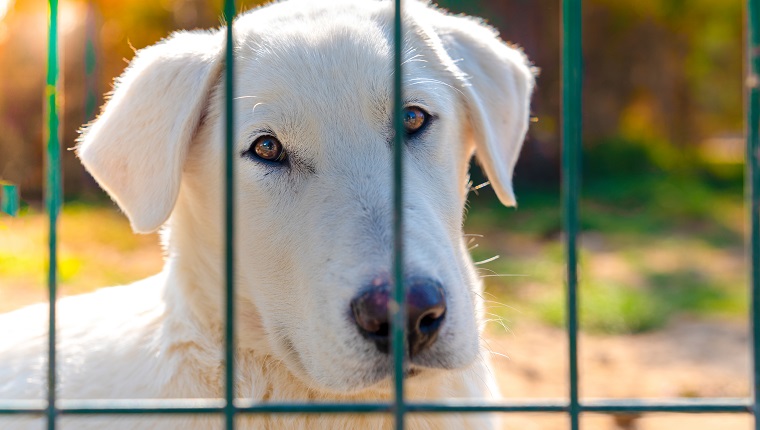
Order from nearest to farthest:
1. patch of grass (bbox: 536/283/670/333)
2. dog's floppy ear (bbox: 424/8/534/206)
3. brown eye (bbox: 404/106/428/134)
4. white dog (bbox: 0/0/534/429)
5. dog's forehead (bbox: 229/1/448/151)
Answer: white dog (bbox: 0/0/534/429)
dog's forehead (bbox: 229/1/448/151)
brown eye (bbox: 404/106/428/134)
dog's floppy ear (bbox: 424/8/534/206)
patch of grass (bbox: 536/283/670/333)

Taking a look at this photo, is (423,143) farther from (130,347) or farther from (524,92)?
(130,347)

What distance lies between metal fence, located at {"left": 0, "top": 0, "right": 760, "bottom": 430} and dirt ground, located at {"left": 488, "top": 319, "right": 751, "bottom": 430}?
2.91 meters

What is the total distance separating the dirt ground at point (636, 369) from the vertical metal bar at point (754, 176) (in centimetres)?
291

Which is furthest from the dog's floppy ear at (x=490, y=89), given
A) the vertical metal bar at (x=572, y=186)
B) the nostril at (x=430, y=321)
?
the vertical metal bar at (x=572, y=186)

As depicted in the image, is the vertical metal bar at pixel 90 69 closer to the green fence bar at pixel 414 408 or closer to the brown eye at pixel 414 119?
the brown eye at pixel 414 119

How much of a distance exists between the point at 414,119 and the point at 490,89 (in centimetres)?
63

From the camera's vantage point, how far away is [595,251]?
956 cm

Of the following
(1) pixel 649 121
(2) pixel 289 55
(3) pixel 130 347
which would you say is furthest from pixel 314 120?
(1) pixel 649 121

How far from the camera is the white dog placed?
2.39m

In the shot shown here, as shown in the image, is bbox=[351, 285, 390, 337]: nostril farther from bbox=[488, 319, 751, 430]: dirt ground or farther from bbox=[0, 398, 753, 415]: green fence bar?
bbox=[488, 319, 751, 430]: dirt ground

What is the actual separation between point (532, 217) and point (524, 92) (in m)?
8.33

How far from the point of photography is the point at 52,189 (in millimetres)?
1756

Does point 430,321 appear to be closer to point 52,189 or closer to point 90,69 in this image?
point 52,189

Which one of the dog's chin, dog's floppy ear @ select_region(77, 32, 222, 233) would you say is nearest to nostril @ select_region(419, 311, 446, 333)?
the dog's chin
